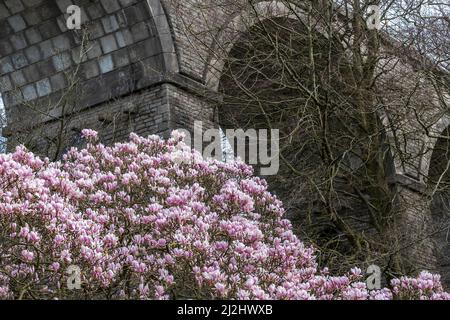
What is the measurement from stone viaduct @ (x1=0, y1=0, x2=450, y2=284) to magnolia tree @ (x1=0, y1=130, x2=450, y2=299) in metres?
4.10

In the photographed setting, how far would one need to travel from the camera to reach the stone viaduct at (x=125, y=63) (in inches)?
A: 449

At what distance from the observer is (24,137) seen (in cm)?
1161

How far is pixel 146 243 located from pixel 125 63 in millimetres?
6254

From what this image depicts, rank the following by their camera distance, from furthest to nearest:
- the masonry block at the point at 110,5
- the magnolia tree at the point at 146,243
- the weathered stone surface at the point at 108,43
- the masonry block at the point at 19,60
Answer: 1. the masonry block at the point at 19,60
2. the weathered stone surface at the point at 108,43
3. the masonry block at the point at 110,5
4. the magnolia tree at the point at 146,243

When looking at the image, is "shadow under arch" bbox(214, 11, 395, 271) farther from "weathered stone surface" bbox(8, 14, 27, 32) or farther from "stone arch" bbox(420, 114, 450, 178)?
"weathered stone surface" bbox(8, 14, 27, 32)

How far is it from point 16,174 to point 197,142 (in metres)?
5.63

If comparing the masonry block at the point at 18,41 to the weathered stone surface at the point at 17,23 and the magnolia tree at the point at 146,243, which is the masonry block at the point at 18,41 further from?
the magnolia tree at the point at 146,243

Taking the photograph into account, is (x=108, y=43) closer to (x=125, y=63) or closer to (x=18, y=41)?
(x=125, y=63)

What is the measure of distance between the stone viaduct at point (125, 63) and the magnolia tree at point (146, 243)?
162 inches

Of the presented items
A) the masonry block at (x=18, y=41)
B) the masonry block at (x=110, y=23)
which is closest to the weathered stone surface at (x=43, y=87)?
the masonry block at (x=18, y=41)

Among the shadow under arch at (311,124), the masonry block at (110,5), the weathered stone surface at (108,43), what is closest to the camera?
the shadow under arch at (311,124)

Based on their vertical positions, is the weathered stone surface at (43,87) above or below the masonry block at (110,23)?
below

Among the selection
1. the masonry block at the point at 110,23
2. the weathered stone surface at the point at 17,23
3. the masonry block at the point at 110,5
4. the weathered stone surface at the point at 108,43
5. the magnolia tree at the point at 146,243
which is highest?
the weathered stone surface at the point at 17,23

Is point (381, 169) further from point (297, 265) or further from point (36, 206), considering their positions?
point (36, 206)
